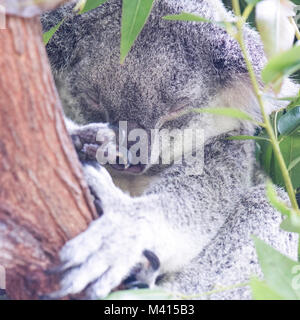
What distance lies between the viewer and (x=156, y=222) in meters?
1.65

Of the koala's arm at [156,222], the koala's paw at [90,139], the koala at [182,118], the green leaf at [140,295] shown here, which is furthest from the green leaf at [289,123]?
the green leaf at [140,295]

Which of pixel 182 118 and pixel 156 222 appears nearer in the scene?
pixel 156 222

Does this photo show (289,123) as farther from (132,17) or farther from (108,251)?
(108,251)

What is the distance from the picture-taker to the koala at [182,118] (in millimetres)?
1838

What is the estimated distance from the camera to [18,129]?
102 centimetres

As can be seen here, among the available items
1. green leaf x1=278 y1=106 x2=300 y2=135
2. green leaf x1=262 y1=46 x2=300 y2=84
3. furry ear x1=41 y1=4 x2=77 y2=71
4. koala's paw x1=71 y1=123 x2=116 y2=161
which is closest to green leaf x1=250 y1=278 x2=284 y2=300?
green leaf x1=262 y1=46 x2=300 y2=84

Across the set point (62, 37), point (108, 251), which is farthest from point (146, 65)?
point (108, 251)

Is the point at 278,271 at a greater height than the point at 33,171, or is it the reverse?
the point at 33,171

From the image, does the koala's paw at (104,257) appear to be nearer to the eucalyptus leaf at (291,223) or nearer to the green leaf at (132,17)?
the eucalyptus leaf at (291,223)

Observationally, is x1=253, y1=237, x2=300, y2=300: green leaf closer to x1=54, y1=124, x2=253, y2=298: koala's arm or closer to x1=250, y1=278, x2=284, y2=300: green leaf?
x1=250, y1=278, x2=284, y2=300: green leaf

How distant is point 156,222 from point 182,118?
1.91ft

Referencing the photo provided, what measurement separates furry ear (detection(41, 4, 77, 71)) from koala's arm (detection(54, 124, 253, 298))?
67cm

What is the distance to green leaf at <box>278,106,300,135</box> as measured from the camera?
1.94 m
